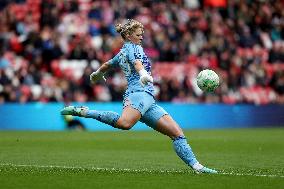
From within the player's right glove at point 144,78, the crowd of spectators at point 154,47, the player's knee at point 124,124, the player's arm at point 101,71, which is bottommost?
the player's knee at point 124,124

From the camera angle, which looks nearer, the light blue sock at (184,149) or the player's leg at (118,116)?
the player's leg at (118,116)

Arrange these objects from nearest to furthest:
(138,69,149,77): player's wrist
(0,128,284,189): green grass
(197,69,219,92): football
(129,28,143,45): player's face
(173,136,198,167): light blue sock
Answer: (0,128,284,189): green grass
(138,69,149,77): player's wrist
(173,136,198,167): light blue sock
(129,28,143,45): player's face
(197,69,219,92): football

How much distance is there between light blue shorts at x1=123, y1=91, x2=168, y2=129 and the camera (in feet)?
42.1

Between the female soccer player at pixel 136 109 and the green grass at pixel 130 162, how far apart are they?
49cm

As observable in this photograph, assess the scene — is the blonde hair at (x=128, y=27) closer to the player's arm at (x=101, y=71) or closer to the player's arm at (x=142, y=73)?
the player's arm at (x=142, y=73)

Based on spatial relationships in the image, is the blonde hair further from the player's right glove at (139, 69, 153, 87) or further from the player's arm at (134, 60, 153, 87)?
the player's right glove at (139, 69, 153, 87)

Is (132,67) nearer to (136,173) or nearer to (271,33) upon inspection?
(136,173)

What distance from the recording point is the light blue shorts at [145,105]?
42.1 feet

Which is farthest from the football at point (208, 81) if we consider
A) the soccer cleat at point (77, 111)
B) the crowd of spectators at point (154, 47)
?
the crowd of spectators at point (154, 47)

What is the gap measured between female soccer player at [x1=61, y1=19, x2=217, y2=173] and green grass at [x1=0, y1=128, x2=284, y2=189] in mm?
486

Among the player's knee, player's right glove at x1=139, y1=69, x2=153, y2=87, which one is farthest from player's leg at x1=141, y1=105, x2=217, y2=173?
player's right glove at x1=139, y1=69, x2=153, y2=87

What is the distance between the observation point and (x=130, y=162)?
1533 cm

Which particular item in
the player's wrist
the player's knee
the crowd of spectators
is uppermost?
the crowd of spectators

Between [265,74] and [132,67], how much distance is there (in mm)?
21844
